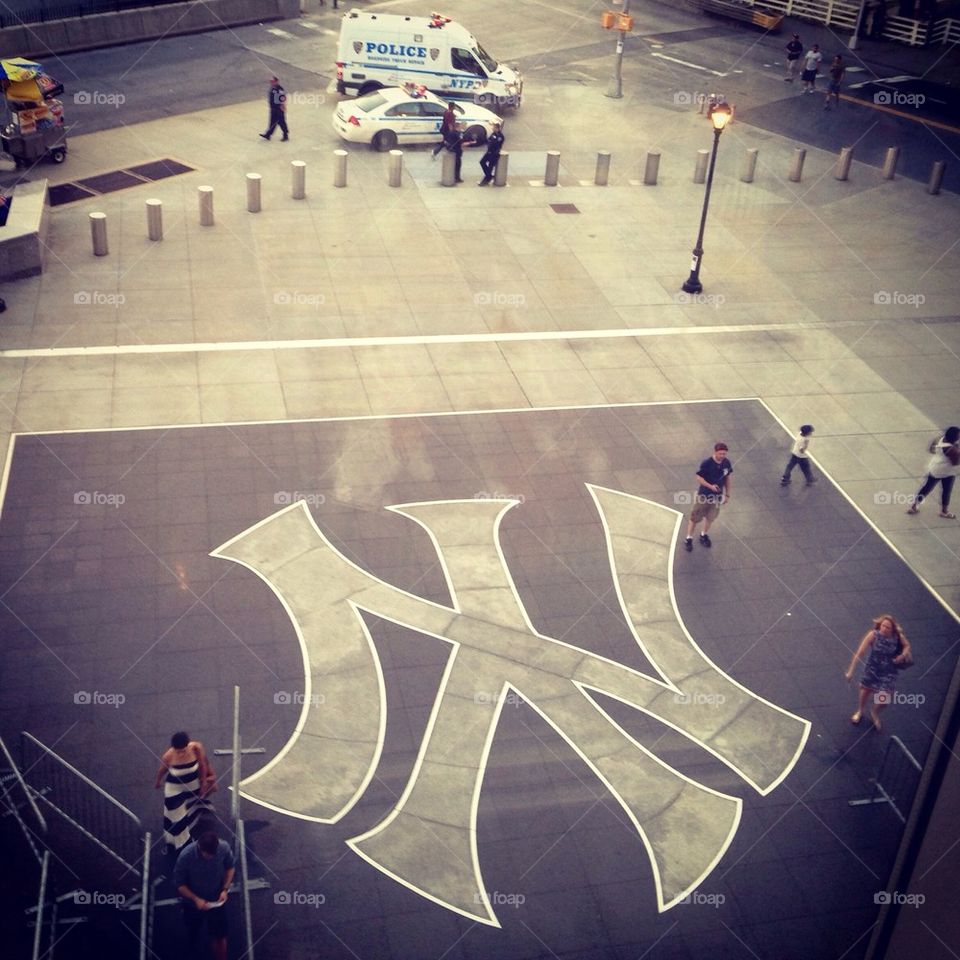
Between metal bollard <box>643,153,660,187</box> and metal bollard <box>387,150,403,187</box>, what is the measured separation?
5.95m

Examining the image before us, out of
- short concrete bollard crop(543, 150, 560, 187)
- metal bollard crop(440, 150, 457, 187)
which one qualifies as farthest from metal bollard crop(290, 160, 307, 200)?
short concrete bollard crop(543, 150, 560, 187)

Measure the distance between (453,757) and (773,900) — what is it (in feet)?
11.5

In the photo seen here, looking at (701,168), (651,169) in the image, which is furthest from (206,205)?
(701,168)

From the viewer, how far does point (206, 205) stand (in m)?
23.7

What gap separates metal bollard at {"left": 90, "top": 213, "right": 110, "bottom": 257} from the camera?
71.6 ft

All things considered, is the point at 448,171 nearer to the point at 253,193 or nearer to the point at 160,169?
the point at 253,193

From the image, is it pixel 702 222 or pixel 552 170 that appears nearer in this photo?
pixel 702 222

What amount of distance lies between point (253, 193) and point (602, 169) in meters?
8.37

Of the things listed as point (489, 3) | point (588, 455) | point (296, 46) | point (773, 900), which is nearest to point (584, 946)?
point (773, 900)

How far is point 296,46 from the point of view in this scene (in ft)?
120

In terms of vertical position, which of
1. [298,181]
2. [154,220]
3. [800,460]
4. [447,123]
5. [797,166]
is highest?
[447,123]

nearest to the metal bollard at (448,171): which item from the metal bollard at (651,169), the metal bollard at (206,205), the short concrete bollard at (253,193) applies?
the short concrete bollard at (253,193)

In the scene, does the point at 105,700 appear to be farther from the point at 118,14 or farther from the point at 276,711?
the point at 118,14

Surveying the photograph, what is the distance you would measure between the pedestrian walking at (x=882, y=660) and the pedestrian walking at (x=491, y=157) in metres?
16.7
